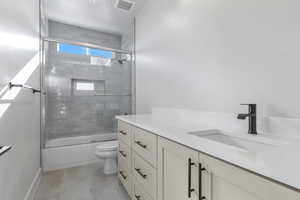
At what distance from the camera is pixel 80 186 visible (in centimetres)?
174

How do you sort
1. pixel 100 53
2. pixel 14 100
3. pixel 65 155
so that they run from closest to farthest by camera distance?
pixel 14 100, pixel 65 155, pixel 100 53

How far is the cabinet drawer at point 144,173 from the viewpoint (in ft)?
3.40

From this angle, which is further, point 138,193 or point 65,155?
point 65,155

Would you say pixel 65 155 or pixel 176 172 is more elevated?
pixel 176 172

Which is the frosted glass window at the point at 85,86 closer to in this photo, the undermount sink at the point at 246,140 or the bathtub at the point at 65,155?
the bathtub at the point at 65,155

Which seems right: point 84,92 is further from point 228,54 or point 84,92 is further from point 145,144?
point 228,54

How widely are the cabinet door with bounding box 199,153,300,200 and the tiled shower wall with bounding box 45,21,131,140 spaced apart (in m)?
2.43

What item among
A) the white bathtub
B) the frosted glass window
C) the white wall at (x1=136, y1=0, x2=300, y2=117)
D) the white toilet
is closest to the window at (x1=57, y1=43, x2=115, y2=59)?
the frosted glass window

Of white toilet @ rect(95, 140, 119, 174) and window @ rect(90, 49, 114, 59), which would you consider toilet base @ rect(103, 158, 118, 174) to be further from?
window @ rect(90, 49, 114, 59)

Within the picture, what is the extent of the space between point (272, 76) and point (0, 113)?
169 centimetres

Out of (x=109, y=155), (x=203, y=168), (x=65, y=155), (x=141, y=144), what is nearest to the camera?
(x=203, y=168)

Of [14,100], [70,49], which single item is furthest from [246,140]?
[70,49]

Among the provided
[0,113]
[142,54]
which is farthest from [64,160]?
[142,54]

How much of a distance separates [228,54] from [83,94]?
9.12 feet
